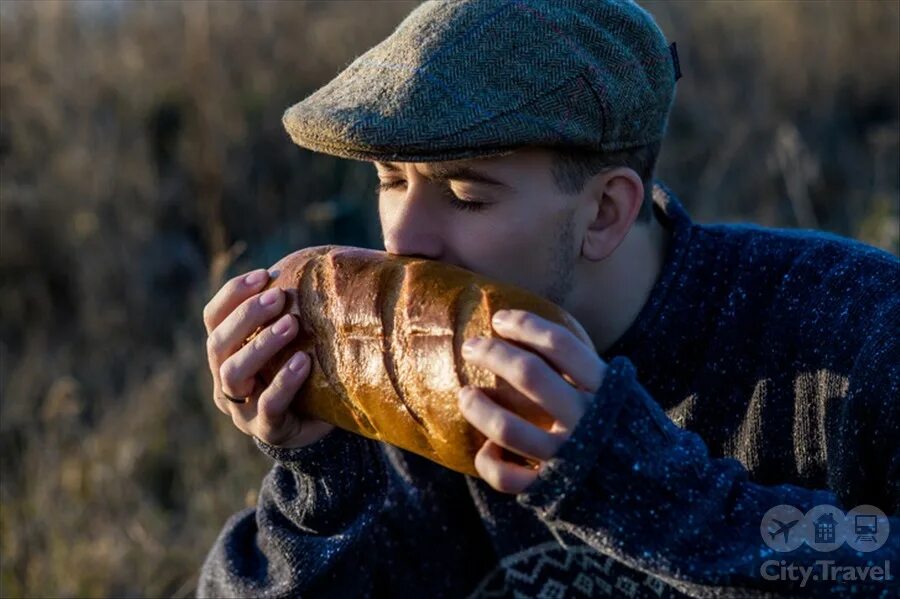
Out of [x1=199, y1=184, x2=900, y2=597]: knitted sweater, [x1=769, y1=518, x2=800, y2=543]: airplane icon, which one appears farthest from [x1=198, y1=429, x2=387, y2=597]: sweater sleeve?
[x1=769, y1=518, x2=800, y2=543]: airplane icon

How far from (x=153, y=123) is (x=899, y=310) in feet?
15.0

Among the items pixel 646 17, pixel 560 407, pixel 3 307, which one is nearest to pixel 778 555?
pixel 560 407

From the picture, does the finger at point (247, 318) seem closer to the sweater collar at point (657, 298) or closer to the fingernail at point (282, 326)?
the fingernail at point (282, 326)

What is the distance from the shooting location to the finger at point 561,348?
1.84 meters

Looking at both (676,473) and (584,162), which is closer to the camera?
(676,473)

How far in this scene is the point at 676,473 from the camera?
1.89m

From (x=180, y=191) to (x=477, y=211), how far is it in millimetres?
3783

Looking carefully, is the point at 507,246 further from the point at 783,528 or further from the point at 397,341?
the point at 783,528

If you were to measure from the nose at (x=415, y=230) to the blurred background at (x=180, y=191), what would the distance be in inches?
52.3

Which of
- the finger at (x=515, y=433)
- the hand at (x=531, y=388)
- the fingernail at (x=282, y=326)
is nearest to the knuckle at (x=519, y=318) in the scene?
the hand at (x=531, y=388)

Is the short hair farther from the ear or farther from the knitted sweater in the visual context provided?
the knitted sweater

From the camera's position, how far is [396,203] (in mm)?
2387

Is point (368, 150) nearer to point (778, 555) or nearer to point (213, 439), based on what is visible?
point (778, 555)

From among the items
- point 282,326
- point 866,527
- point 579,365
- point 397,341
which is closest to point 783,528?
point 866,527
